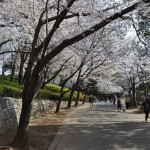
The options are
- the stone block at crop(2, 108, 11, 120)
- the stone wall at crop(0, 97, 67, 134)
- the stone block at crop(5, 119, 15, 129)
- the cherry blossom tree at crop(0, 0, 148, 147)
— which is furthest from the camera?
the stone block at crop(5, 119, 15, 129)

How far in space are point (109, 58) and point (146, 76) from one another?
18.5m

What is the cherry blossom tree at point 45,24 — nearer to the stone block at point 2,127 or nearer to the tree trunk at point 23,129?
the tree trunk at point 23,129

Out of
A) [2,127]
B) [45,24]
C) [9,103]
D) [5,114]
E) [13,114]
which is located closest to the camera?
[2,127]

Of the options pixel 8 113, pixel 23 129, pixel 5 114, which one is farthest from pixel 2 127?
pixel 23 129

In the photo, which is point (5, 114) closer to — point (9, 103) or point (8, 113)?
point (8, 113)

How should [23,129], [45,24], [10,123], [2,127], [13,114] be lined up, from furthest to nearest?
[45,24]
[13,114]
[10,123]
[2,127]
[23,129]

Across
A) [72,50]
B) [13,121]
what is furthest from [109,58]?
[13,121]

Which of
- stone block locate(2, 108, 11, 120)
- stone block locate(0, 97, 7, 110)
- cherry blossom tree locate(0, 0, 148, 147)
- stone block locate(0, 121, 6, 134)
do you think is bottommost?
stone block locate(0, 121, 6, 134)

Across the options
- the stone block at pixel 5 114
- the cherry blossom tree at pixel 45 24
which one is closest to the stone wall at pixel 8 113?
the stone block at pixel 5 114

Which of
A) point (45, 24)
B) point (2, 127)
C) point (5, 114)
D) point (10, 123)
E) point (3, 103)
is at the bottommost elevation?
point (2, 127)

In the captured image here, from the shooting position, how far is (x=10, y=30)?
69.2 feet

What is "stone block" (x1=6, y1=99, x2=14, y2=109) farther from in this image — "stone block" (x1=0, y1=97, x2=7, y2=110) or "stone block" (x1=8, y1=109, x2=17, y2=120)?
"stone block" (x1=0, y1=97, x2=7, y2=110)

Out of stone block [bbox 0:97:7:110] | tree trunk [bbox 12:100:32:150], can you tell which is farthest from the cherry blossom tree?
stone block [bbox 0:97:7:110]

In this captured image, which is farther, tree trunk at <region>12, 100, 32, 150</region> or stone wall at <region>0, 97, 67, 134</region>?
stone wall at <region>0, 97, 67, 134</region>
